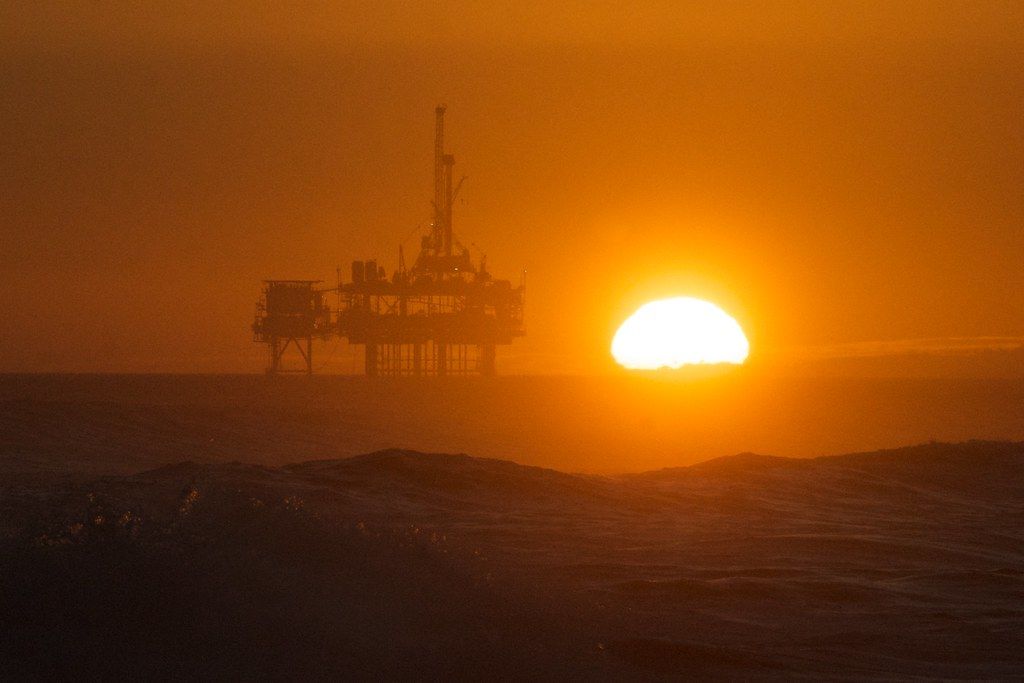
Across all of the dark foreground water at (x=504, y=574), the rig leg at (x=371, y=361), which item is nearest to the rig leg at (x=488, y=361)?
the rig leg at (x=371, y=361)

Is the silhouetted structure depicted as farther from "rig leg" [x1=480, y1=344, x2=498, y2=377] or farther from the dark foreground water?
the dark foreground water

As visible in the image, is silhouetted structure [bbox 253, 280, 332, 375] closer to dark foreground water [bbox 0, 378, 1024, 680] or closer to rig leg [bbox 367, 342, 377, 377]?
rig leg [bbox 367, 342, 377, 377]

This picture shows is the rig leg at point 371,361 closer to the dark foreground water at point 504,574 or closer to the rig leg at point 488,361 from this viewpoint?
→ the rig leg at point 488,361

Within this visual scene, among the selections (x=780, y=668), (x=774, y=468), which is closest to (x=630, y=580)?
(x=780, y=668)

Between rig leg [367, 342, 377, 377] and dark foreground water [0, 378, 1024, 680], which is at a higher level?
rig leg [367, 342, 377, 377]

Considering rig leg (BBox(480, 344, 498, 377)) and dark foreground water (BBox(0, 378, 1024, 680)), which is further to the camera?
rig leg (BBox(480, 344, 498, 377))

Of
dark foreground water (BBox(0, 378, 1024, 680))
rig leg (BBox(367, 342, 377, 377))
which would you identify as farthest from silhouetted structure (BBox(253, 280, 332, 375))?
dark foreground water (BBox(0, 378, 1024, 680))

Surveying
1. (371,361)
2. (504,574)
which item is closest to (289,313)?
(371,361)

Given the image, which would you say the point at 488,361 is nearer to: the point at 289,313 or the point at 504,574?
the point at 289,313
